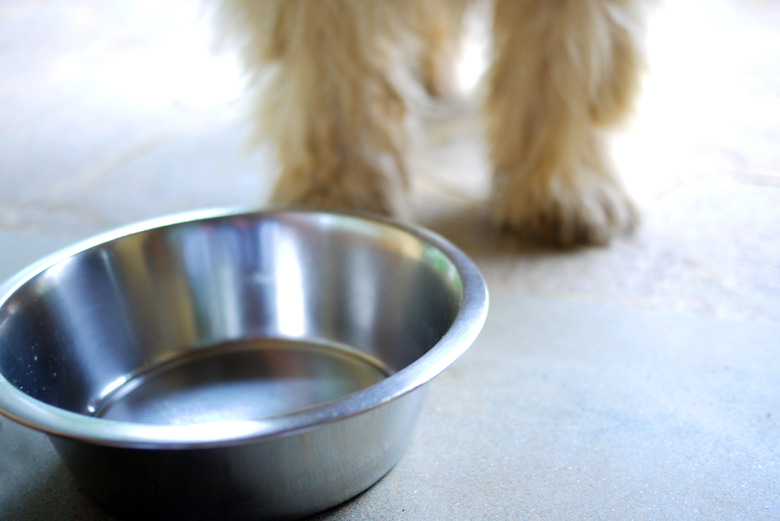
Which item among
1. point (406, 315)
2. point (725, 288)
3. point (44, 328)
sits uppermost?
point (44, 328)

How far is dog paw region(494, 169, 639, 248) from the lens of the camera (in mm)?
1012

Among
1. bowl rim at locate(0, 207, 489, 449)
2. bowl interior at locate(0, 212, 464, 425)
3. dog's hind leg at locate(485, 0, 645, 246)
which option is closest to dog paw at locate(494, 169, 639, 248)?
dog's hind leg at locate(485, 0, 645, 246)

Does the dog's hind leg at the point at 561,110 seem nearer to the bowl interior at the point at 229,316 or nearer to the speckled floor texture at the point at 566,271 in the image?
the speckled floor texture at the point at 566,271

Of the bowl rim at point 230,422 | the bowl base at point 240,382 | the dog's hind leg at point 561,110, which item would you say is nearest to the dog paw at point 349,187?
the dog's hind leg at point 561,110

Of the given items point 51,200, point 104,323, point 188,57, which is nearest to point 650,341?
point 104,323

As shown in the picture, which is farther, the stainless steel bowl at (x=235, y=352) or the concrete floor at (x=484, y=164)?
the concrete floor at (x=484, y=164)

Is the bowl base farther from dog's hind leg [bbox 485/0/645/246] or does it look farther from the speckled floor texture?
dog's hind leg [bbox 485/0/645/246]

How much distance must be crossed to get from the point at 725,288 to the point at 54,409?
78cm

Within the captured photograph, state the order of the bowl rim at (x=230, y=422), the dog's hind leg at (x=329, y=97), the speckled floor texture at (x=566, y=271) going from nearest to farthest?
the bowl rim at (x=230, y=422), the speckled floor texture at (x=566, y=271), the dog's hind leg at (x=329, y=97)

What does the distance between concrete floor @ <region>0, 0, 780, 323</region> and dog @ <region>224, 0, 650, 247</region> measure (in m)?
0.05

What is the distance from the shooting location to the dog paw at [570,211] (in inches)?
39.8

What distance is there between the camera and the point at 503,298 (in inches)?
36.1

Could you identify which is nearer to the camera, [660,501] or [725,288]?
[660,501]

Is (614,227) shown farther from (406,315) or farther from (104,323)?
(104,323)
